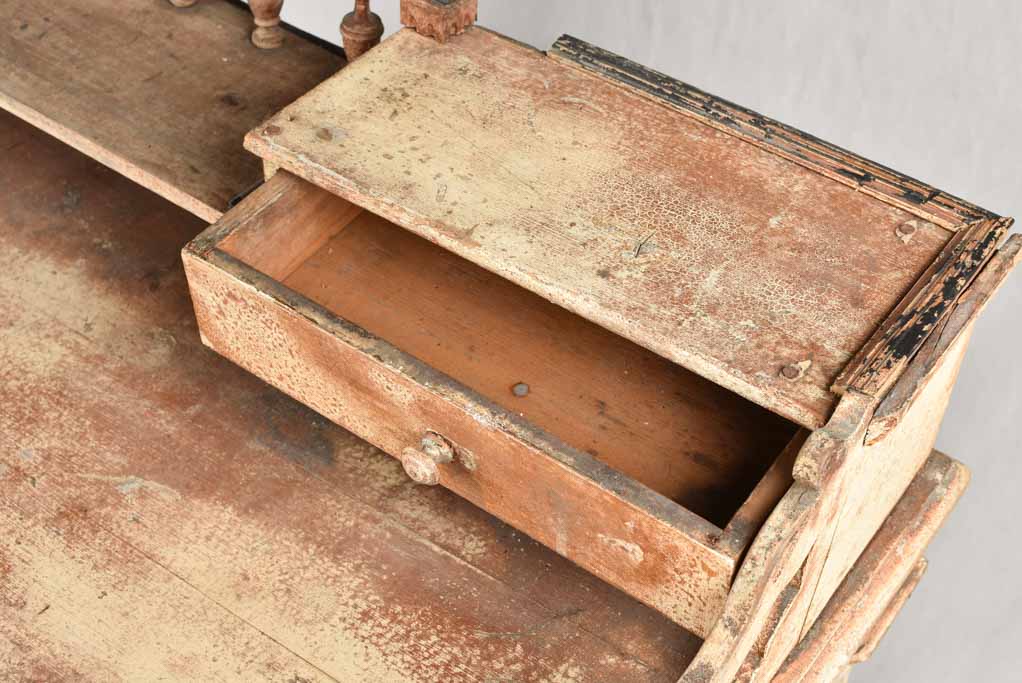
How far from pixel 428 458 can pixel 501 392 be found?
14 cm

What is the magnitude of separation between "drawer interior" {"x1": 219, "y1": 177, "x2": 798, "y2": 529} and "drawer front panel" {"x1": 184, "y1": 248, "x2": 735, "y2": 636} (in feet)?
0.25

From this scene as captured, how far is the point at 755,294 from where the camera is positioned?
4.76ft

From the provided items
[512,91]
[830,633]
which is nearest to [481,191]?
[512,91]

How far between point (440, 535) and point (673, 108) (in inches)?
24.8

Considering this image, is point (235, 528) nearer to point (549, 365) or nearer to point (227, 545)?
point (227, 545)

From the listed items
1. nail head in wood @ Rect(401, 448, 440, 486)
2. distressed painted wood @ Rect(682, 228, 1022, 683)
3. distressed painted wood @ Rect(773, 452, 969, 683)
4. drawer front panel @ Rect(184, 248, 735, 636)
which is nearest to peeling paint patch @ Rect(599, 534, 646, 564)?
drawer front panel @ Rect(184, 248, 735, 636)

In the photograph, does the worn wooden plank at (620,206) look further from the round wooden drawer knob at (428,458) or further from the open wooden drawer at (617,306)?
the round wooden drawer knob at (428,458)

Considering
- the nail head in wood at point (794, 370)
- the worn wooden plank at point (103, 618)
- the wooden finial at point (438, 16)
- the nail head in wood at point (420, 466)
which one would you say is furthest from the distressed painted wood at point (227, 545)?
the wooden finial at point (438, 16)

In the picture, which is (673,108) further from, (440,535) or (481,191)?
(440,535)

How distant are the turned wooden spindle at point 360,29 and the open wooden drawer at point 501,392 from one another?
0.27 metres

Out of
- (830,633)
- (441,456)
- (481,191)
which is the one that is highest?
(481,191)

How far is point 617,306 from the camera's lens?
142 cm

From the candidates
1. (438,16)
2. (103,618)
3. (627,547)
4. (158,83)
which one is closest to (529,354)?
(627,547)

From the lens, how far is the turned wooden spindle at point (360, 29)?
6.06 ft
